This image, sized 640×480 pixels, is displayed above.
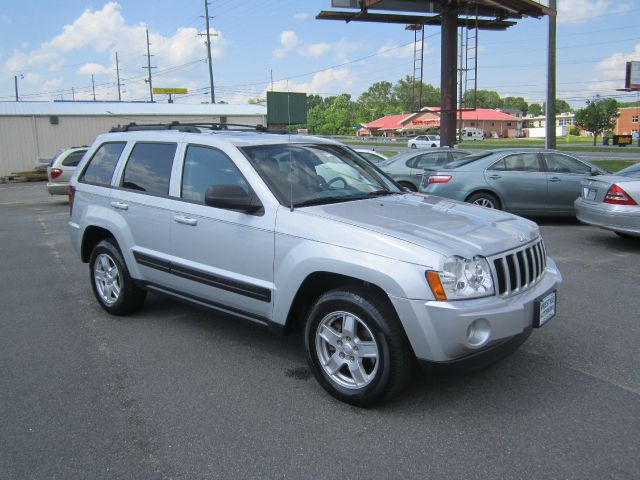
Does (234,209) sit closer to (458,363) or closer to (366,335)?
(366,335)

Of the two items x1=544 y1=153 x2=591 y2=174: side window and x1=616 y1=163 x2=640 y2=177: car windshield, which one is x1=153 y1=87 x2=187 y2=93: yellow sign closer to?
x1=544 y1=153 x2=591 y2=174: side window

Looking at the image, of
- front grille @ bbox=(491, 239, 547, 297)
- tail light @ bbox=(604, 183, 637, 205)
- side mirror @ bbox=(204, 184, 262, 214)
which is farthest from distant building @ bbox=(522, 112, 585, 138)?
side mirror @ bbox=(204, 184, 262, 214)

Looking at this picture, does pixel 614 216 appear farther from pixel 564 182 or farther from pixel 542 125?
pixel 542 125

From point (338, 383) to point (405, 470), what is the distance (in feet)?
2.80

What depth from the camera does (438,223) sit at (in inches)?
153

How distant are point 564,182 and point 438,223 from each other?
7.66 meters

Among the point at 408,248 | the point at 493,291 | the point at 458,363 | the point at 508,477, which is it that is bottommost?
the point at 508,477

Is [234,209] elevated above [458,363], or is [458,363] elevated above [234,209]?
[234,209]

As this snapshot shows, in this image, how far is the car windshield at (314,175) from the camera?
13.9 ft

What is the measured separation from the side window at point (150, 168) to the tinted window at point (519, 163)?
24.5ft

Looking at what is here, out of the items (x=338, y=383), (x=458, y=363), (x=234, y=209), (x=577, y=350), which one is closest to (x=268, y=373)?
(x=338, y=383)

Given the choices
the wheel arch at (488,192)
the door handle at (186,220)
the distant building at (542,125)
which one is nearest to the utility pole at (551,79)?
the wheel arch at (488,192)

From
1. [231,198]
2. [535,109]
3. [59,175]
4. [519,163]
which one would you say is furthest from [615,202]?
[535,109]

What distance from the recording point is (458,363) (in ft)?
11.0
